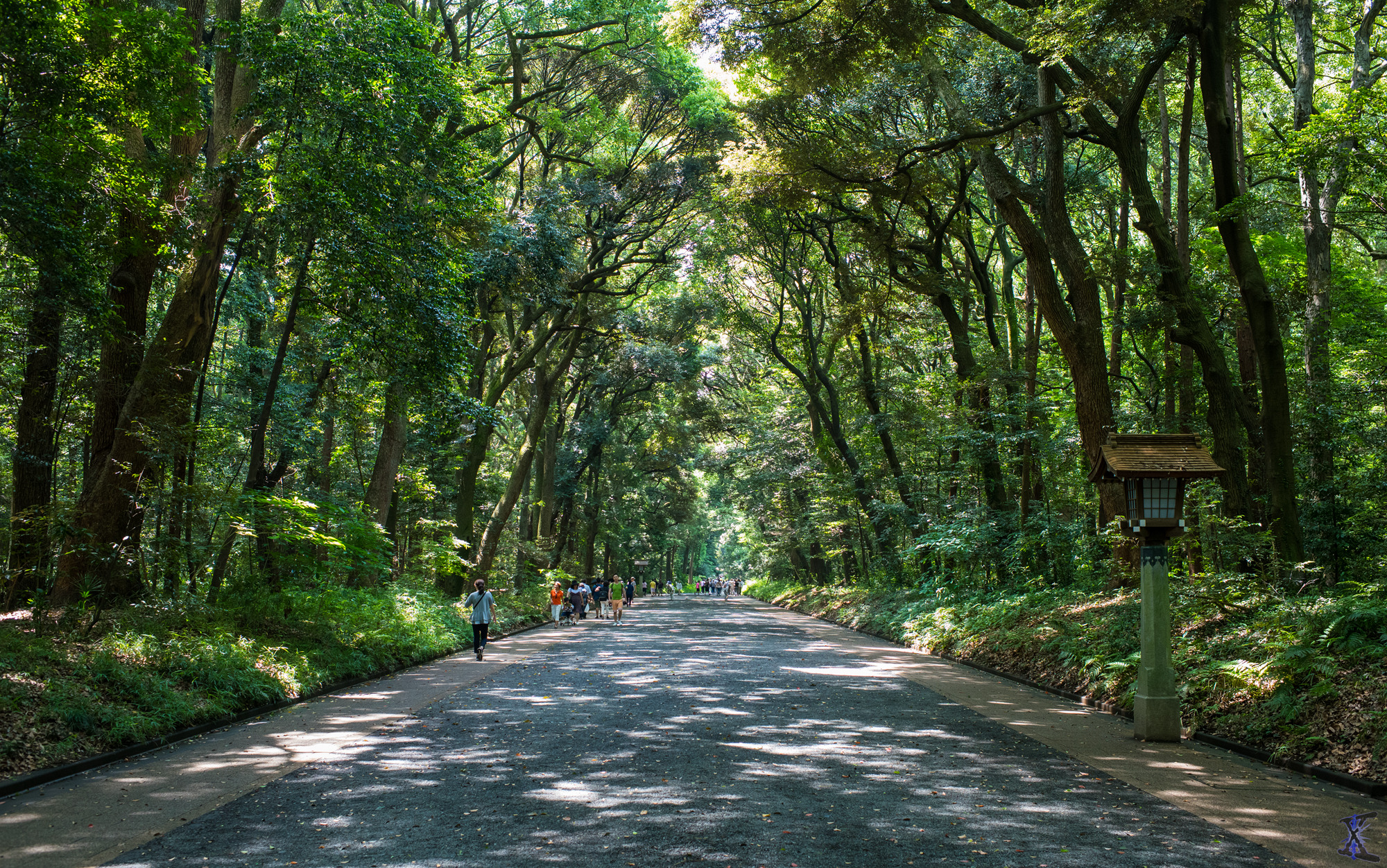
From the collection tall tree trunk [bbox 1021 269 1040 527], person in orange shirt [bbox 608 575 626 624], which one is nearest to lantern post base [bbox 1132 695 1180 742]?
tall tree trunk [bbox 1021 269 1040 527]

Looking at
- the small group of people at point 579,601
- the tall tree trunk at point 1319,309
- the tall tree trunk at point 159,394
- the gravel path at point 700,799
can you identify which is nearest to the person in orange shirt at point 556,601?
the small group of people at point 579,601

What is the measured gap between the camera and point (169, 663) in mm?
8328

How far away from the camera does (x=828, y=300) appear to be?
2619cm

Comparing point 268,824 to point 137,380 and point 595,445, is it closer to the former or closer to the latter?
point 137,380

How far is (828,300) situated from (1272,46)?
494 inches

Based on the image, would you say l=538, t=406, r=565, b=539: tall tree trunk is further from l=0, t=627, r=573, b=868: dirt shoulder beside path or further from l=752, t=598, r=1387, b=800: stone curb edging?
l=752, t=598, r=1387, b=800: stone curb edging

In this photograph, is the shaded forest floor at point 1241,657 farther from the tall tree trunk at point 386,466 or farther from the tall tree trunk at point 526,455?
the tall tree trunk at point 526,455

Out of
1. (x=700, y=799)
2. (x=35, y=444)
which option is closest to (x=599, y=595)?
(x=35, y=444)

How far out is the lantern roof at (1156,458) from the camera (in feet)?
24.9

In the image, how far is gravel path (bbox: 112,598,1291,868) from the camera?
4.19 m

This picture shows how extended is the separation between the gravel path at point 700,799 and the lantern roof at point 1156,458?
268cm

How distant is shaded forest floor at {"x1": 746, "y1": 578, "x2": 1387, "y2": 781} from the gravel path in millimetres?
1807

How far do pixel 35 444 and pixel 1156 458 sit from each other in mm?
14244

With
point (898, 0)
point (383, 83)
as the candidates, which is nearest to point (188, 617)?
point (383, 83)
